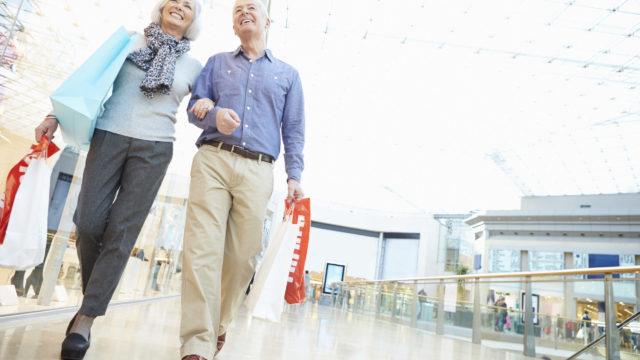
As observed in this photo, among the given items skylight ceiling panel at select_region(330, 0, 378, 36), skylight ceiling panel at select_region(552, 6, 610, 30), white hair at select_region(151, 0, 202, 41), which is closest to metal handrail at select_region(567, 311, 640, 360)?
white hair at select_region(151, 0, 202, 41)

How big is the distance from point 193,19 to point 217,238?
4.12 feet

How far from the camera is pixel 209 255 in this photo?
6.77 feet

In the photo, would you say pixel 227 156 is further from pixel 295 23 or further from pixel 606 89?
pixel 606 89

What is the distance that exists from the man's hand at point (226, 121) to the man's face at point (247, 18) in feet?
2.21

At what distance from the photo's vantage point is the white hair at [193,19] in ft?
8.20

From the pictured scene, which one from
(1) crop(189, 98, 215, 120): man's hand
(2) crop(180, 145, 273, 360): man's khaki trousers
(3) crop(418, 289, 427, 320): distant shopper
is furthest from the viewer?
(3) crop(418, 289, 427, 320): distant shopper

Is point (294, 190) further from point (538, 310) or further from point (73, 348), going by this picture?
point (538, 310)

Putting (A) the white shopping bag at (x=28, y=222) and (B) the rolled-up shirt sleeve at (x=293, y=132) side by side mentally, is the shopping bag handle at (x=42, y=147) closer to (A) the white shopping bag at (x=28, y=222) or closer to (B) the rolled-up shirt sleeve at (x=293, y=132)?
(A) the white shopping bag at (x=28, y=222)

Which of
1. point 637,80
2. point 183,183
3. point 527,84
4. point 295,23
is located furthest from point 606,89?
point 183,183

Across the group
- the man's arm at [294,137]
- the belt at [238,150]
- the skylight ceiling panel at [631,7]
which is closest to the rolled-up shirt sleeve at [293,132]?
the man's arm at [294,137]

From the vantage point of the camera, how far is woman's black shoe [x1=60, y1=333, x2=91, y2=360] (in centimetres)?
178

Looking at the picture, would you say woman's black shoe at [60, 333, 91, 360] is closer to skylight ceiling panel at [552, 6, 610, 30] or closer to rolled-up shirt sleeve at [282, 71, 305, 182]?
rolled-up shirt sleeve at [282, 71, 305, 182]

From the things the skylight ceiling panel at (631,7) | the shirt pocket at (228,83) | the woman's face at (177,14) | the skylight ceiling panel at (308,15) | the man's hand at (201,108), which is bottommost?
the man's hand at (201,108)

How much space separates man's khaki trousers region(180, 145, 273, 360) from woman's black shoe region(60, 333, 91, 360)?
0.39 metres
